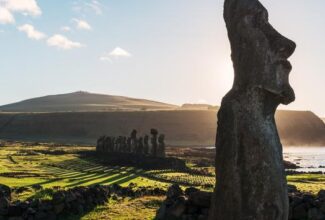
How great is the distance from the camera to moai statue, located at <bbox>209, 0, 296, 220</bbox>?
10195mm

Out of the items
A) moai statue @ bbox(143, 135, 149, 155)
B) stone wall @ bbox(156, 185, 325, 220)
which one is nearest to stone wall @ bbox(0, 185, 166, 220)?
stone wall @ bbox(156, 185, 325, 220)

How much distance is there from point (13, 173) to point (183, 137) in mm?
125663

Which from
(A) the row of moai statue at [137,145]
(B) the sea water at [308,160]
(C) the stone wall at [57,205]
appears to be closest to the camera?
(C) the stone wall at [57,205]

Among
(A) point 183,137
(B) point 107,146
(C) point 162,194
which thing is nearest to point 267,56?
(C) point 162,194

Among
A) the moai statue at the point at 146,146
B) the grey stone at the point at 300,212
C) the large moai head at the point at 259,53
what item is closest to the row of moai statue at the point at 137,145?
the moai statue at the point at 146,146

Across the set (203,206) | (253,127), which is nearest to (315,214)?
(203,206)

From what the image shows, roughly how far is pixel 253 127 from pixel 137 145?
54.9 metres

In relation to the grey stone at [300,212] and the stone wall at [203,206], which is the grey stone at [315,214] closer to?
the stone wall at [203,206]

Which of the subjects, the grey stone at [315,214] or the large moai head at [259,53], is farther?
the grey stone at [315,214]

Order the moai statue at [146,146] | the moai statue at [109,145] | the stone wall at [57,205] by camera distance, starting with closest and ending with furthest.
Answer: the stone wall at [57,205], the moai statue at [146,146], the moai statue at [109,145]

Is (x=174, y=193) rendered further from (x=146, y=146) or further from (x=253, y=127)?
(x=146, y=146)

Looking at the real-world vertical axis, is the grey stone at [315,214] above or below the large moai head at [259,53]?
below

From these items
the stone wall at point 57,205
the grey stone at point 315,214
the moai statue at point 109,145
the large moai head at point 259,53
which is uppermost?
the large moai head at point 259,53

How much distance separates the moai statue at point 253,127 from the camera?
10195 millimetres
